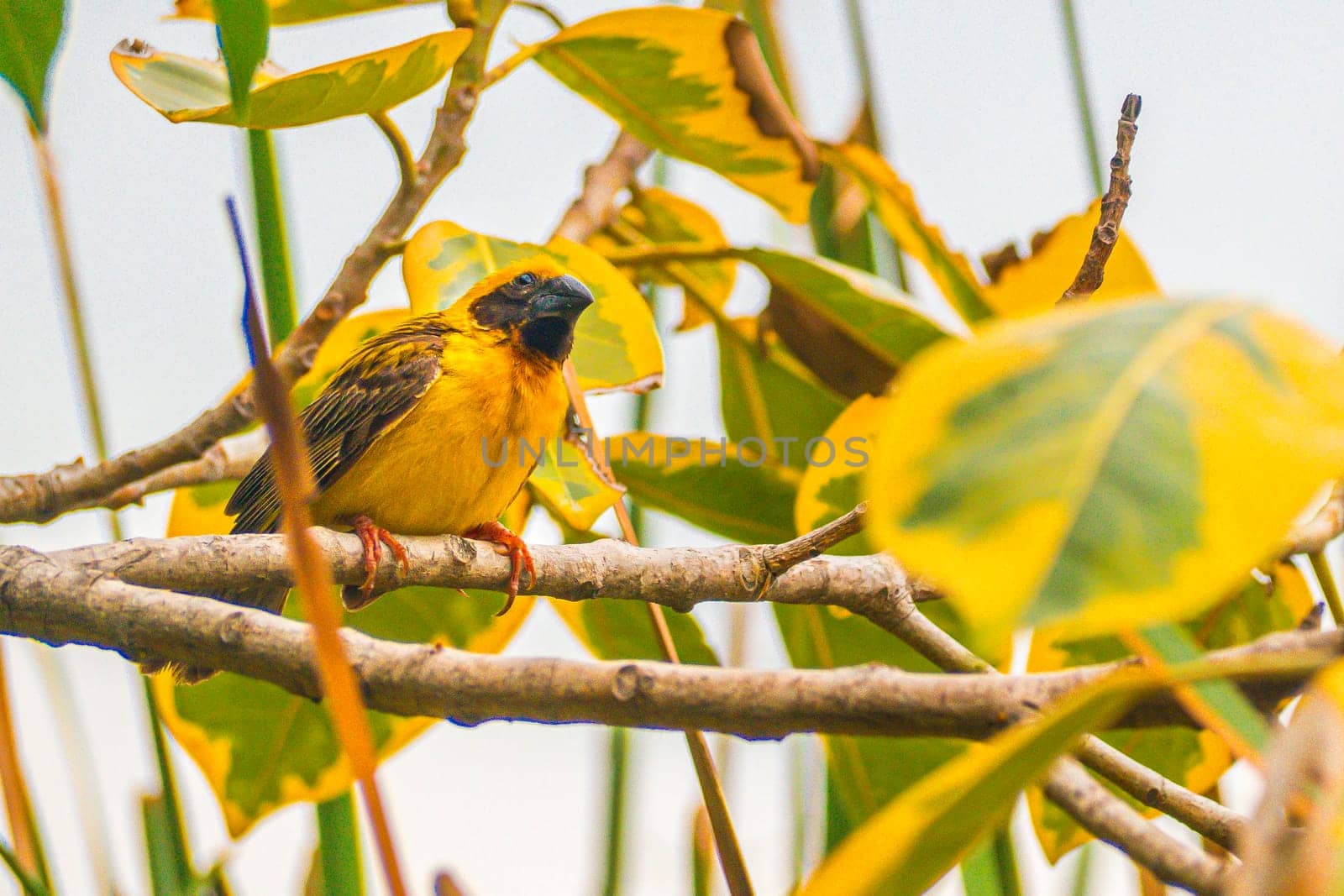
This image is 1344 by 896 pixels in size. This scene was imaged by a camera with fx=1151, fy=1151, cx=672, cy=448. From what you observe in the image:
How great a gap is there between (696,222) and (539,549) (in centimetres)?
120

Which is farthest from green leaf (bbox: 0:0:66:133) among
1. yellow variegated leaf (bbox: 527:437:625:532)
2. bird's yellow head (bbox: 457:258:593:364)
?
bird's yellow head (bbox: 457:258:593:364)

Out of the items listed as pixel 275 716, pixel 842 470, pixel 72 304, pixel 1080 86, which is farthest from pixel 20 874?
pixel 1080 86

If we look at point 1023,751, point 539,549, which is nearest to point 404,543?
point 539,549

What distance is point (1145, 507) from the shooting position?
0.47m

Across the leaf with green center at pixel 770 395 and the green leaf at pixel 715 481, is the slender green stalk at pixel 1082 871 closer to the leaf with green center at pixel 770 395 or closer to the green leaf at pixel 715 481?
the green leaf at pixel 715 481

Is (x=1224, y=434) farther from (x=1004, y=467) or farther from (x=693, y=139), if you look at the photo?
(x=693, y=139)

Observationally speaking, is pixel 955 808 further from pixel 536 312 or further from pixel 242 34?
pixel 536 312

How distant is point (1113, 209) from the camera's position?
1243 mm

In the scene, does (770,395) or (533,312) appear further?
(533,312)

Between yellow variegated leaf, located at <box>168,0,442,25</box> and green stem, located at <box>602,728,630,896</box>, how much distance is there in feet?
4.31

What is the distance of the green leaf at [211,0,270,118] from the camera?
4.10 ft

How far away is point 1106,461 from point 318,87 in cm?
135

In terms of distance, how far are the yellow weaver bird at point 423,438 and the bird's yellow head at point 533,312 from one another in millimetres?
74

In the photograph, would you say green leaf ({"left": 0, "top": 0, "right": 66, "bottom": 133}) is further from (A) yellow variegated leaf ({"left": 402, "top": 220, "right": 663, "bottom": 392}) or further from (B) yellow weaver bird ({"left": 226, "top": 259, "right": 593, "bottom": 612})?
(B) yellow weaver bird ({"left": 226, "top": 259, "right": 593, "bottom": 612})
